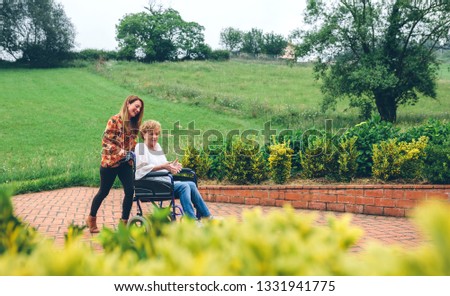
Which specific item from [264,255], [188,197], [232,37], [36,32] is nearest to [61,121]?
[188,197]

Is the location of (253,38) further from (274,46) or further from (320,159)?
(320,159)

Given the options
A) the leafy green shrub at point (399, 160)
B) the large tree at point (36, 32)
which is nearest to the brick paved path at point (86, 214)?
the leafy green shrub at point (399, 160)

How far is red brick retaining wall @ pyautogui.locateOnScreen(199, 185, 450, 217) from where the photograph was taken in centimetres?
664

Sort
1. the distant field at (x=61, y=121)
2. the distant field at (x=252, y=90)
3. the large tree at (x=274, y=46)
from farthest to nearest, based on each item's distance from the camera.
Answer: the large tree at (x=274, y=46) → the distant field at (x=252, y=90) → the distant field at (x=61, y=121)

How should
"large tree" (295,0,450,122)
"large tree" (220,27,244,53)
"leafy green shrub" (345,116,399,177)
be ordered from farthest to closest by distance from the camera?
"large tree" (220,27,244,53) → "large tree" (295,0,450,122) → "leafy green shrub" (345,116,399,177)

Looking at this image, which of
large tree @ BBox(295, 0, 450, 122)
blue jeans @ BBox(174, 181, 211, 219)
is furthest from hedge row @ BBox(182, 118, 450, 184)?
large tree @ BBox(295, 0, 450, 122)

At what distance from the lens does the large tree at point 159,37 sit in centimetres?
5428

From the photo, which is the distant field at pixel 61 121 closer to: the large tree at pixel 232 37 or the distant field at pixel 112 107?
the distant field at pixel 112 107

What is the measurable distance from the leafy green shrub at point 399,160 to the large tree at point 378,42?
14.2 metres

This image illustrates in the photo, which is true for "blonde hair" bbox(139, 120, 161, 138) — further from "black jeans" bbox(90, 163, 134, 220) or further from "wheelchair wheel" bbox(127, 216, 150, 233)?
"wheelchair wheel" bbox(127, 216, 150, 233)

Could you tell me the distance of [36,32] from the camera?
156 feet

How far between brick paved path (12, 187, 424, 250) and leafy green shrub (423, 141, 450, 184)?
34.0 inches

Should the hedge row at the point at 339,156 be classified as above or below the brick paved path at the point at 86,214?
above
